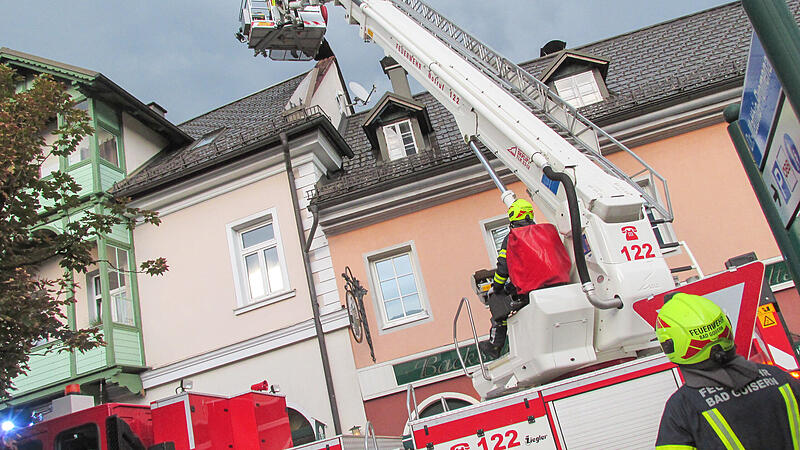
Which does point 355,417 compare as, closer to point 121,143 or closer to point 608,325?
point 608,325

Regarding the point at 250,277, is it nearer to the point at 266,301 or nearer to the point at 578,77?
the point at 266,301

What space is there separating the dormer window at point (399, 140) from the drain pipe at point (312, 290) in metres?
2.38

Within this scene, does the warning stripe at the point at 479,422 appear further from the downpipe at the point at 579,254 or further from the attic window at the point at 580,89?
the attic window at the point at 580,89

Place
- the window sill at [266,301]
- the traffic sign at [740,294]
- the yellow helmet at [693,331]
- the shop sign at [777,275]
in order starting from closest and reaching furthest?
the yellow helmet at [693,331] → the traffic sign at [740,294] → the shop sign at [777,275] → the window sill at [266,301]

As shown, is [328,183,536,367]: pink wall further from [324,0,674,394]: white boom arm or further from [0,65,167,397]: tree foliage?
[0,65,167,397]: tree foliage

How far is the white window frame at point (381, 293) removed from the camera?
11945 millimetres

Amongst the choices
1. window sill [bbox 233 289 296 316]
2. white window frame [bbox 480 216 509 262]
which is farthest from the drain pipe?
white window frame [bbox 480 216 509 262]

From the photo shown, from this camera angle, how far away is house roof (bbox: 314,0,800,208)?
39.7 feet

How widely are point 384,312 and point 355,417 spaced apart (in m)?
2.10

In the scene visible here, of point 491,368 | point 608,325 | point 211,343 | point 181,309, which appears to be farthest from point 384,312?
point 608,325

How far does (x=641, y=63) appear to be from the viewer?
15.0 meters

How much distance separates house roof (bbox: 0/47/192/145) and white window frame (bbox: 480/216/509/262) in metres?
9.38

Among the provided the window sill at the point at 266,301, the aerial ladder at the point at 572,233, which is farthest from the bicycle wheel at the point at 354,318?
the aerial ladder at the point at 572,233

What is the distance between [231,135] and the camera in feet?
52.4
